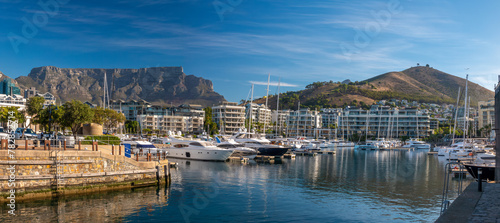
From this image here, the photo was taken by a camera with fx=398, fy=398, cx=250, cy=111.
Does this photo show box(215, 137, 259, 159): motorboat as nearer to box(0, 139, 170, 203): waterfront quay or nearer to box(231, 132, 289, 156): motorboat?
box(231, 132, 289, 156): motorboat

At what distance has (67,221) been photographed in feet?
70.3

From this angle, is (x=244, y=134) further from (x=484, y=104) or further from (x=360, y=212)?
(x=484, y=104)

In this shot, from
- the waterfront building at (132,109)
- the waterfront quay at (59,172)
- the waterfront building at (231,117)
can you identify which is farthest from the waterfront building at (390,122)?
the waterfront quay at (59,172)

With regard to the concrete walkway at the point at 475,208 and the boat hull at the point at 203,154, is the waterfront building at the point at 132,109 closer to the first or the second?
the boat hull at the point at 203,154

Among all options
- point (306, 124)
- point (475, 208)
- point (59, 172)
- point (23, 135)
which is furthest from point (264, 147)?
point (306, 124)

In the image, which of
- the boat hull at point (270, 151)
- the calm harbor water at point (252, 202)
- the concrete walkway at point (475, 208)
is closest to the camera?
the concrete walkway at point (475, 208)

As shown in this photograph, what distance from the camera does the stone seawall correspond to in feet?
79.9

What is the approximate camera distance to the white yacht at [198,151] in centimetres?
5753

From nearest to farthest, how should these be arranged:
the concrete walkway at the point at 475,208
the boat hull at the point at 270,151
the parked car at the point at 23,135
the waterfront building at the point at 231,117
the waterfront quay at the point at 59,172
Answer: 1. the concrete walkway at the point at 475,208
2. the waterfront quay at the point at 59,172
3. the parked car at the point at 23,135
4. the boat hull at the point at 270,151
5. the waterfront building at the point at 231,117

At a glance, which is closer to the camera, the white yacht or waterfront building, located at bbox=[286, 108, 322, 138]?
the white yacht

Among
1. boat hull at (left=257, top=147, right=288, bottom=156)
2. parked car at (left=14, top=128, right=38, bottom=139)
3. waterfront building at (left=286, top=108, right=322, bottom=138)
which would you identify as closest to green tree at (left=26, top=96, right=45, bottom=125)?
parked car at (left=14, top=128, right=38, bottom=139)

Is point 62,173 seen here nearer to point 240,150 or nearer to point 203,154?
point 203,154

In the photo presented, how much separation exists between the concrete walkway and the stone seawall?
73.6 feet

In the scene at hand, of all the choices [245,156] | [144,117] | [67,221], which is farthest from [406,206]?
[144,117]
